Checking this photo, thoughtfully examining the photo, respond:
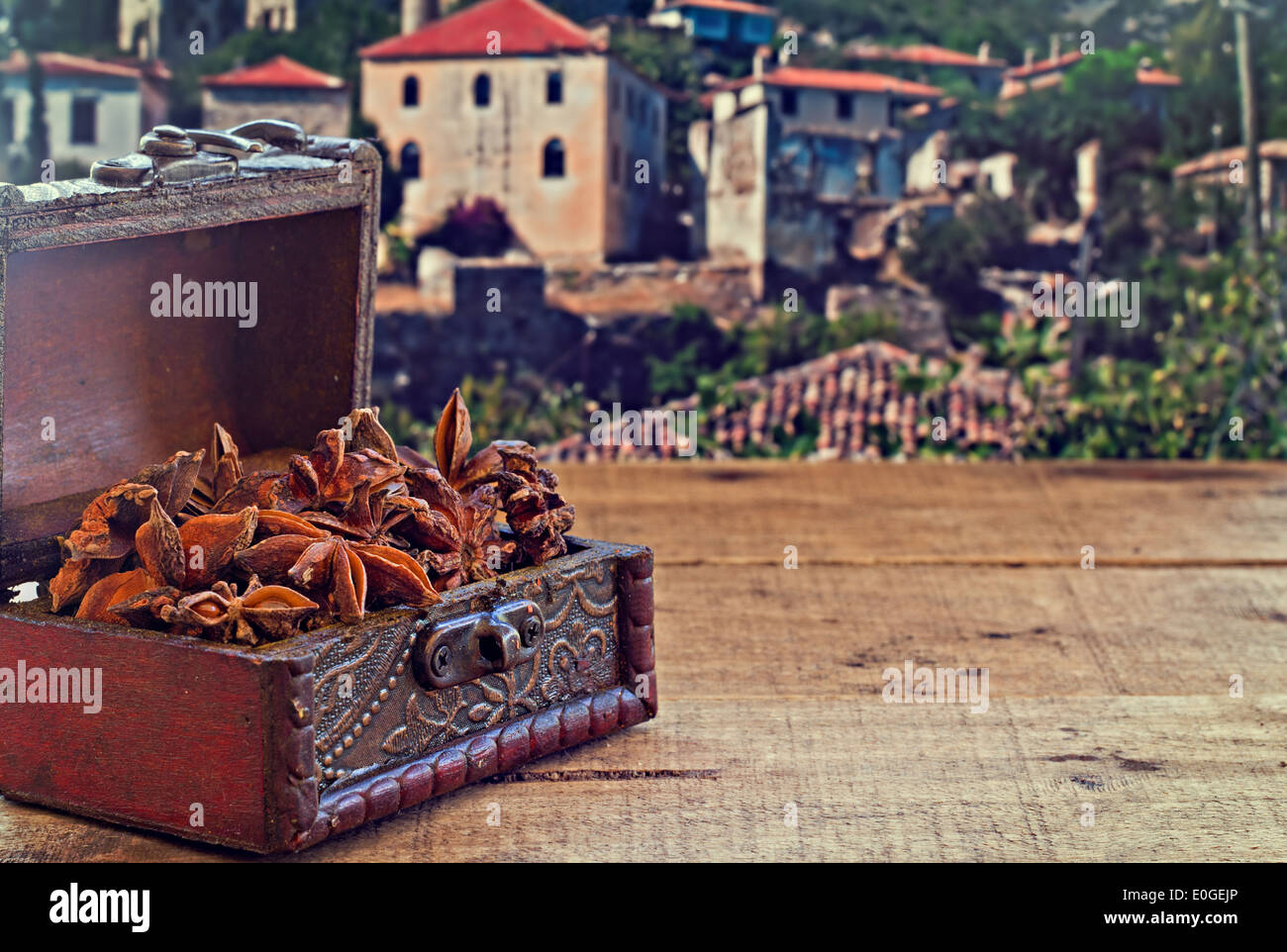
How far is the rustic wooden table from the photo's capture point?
1626 mm

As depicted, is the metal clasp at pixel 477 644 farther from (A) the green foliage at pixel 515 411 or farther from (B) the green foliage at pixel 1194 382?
(B) the green foliage at pixel 1194 382

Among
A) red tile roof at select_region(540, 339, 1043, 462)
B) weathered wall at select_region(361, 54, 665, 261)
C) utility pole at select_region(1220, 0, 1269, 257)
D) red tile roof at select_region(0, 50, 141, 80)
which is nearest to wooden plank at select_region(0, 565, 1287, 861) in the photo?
red tile roof at select_region(540, 339, 1043, 462)

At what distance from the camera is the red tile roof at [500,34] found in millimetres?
5227

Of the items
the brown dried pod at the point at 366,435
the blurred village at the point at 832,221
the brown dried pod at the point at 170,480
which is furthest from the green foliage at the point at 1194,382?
the brown dried pod at the point at 170,480

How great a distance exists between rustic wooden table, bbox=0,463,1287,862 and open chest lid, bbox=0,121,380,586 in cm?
54

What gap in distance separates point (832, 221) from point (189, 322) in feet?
11.5

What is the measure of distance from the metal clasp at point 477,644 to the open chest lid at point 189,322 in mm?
508

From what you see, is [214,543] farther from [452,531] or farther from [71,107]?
[71,107]

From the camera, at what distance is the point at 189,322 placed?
7.29ft

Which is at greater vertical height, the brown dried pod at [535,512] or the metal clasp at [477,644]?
the brown dried pod at [535,512]

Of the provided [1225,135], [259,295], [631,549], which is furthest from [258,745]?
[1225,135]

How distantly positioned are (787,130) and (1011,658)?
10.9 feet

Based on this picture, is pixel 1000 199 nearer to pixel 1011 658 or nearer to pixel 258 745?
pixel 1011 658

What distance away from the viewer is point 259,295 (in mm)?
2248
